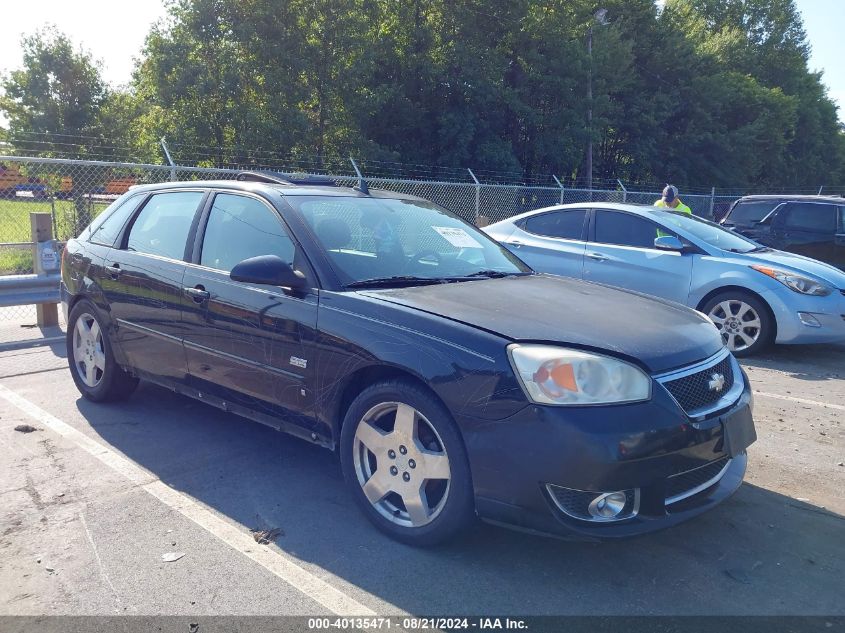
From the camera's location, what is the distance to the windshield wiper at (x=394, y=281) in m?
3.61

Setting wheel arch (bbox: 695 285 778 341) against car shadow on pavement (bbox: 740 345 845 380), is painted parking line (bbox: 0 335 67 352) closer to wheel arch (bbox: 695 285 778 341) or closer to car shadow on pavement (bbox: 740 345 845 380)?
wheel arch (bbox: 695 285 778 341)

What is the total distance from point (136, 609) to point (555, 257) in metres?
6.59

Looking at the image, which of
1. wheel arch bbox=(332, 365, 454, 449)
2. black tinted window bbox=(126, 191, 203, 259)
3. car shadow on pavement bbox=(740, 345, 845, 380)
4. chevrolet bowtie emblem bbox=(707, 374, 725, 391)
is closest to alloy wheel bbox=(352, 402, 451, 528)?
wheel arch bbox=(332, 365, 454, 449)

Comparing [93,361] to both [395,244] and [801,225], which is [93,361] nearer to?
[395,244]

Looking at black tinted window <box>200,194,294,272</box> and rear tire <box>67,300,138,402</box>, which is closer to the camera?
black tinted window <box>200,194,294,272</box>

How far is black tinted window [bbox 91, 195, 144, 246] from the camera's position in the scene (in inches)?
205

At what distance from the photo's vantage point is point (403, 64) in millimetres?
24359

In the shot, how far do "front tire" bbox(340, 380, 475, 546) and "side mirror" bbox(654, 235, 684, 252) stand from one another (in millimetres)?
5236

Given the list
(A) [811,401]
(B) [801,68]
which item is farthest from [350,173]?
(B) [801,68]

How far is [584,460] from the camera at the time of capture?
272 cm

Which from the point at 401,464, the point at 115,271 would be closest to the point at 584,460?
the point at 401,464

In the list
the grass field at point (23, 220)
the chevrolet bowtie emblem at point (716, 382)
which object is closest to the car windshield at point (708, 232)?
the chevrolet bowtie emblem at point (716, 382)

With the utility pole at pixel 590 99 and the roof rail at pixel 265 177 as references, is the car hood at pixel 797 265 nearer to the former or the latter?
the roof rail at pixel 265 177

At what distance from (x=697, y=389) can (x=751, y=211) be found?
30.7ft
